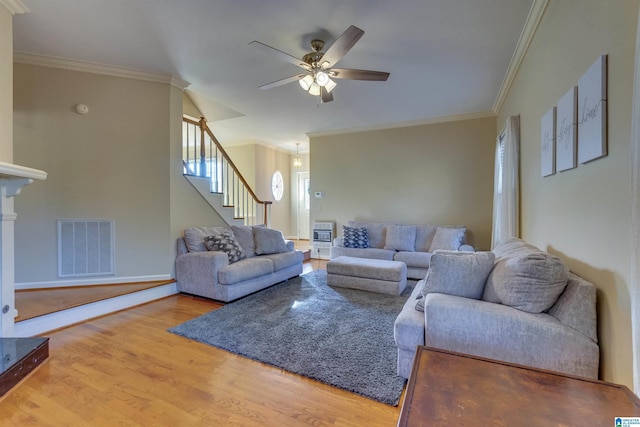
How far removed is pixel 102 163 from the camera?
3.54 m

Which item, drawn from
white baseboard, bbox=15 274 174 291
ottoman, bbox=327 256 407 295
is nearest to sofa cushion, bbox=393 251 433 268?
ottoman, bbox=327 256 407 295

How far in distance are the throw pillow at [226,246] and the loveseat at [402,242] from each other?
1.87 meters

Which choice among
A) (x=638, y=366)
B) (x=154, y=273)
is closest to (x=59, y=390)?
(x=154, y=273)

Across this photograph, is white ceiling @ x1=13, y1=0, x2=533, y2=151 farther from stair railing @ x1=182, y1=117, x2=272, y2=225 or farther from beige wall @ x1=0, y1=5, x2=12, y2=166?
stair railing @ x1=182, y1=117, x2=272, y2=225

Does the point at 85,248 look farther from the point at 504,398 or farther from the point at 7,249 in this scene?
the point at 504,398

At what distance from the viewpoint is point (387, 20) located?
242 centimetres

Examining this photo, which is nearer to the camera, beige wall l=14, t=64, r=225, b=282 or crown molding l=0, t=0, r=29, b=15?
crown molding l=0, t=0, r=29, b=15

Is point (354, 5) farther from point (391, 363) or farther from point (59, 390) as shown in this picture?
point (59, 390)

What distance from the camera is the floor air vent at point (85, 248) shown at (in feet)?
11.2

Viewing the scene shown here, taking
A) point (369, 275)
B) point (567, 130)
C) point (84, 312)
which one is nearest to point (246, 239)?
point (369, 275)

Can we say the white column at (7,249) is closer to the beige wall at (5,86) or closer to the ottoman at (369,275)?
the beige wall at (5,86)

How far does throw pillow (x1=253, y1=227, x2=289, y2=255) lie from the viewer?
429 cm

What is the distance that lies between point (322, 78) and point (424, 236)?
10.6 ft

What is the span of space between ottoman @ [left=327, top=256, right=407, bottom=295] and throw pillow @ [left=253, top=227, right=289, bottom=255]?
89 centimetres
